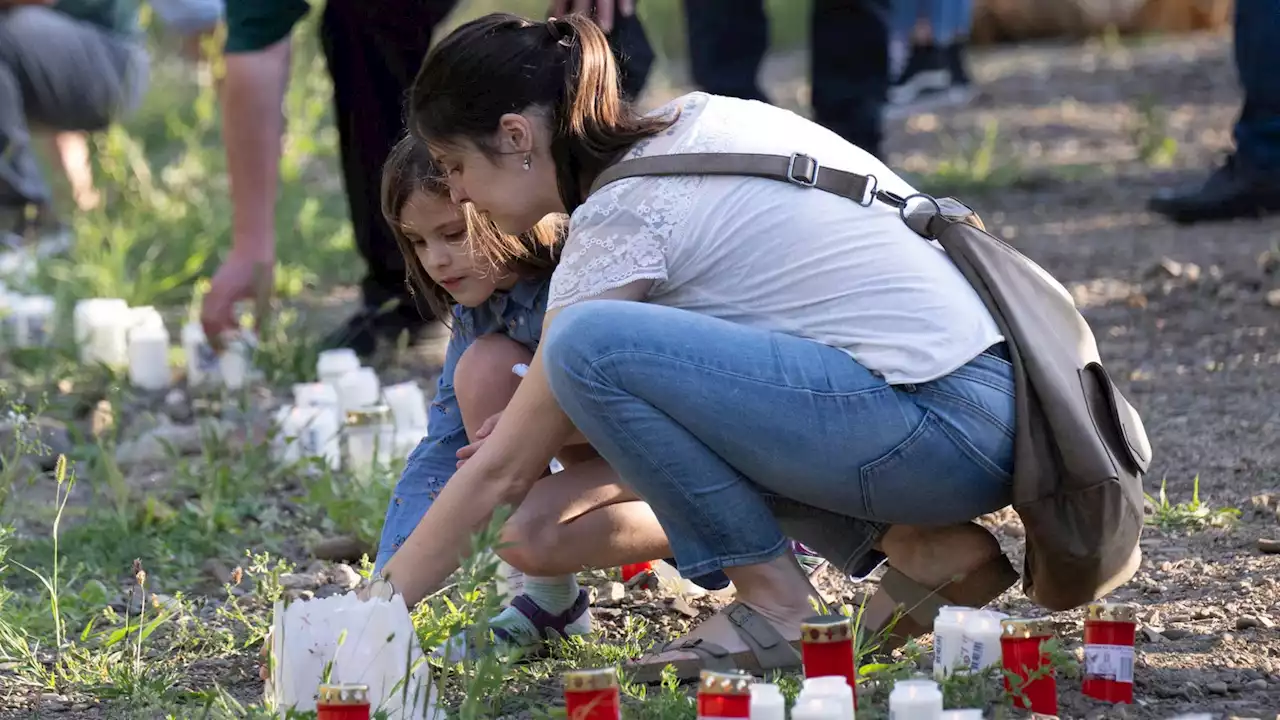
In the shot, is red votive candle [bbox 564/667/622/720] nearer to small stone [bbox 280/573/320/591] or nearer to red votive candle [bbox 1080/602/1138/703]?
red votive candle [bbox 1080/602/1138/703]

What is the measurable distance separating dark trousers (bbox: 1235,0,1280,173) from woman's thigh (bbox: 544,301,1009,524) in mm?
2721

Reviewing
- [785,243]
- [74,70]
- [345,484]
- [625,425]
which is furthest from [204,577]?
[74,70]

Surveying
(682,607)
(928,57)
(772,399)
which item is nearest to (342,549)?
(682,607)

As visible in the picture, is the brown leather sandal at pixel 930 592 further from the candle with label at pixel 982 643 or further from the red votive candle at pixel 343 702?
the red votive candle at pixel 343 702

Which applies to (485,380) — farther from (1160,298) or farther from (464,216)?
(1160,298)

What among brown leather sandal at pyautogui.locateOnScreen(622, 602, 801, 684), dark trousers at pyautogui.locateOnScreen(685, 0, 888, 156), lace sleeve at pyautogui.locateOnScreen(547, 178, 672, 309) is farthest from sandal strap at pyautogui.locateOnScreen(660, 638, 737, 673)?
dark trousers at pyautogui.locateOnScreen(685, 0, 888, 156)

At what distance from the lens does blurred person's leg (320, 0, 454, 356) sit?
3.82m

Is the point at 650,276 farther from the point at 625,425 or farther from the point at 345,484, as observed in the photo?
the point at 345,484

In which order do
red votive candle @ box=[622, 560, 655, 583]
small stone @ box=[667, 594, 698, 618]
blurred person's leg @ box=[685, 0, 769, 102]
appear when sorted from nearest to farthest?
small stone @ box=[667, 594, 698, 618], red votive candle @ box=[622, 560, 655, 583], blurred person's leg @ box=[685, 0, 769, 102]

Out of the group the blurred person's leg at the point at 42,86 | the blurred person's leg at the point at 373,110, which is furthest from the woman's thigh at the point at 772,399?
the blurred person's leg at the point at 42,86

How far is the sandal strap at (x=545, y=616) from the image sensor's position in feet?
8.04

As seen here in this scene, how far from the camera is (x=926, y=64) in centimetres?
725

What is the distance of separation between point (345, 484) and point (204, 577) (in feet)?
1.32

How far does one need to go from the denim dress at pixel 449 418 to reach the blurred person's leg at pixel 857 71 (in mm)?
2542
